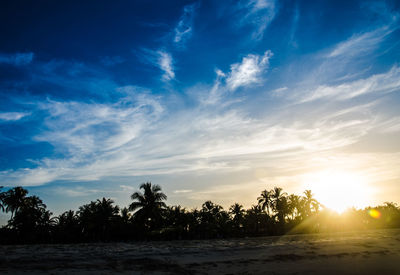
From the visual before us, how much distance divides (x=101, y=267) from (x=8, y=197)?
43484 millimetres

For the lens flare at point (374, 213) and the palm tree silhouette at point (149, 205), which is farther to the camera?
the lens flare at point (374, 213)

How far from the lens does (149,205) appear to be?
3984 cm

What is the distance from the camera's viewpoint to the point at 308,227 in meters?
45.8

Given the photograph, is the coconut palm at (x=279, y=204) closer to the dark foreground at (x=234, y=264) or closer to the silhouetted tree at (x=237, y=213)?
the silhouetted tree at (x=237, y=213)

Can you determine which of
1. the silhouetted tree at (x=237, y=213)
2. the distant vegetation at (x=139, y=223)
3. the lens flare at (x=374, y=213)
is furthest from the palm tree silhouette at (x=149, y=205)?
the lens flare at (x=374, y=213)

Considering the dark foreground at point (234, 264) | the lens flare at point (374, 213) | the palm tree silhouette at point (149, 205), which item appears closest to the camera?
the dark foreground at point (234, 264)

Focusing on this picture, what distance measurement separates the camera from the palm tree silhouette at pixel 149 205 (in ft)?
130

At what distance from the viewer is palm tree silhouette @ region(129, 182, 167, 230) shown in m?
39.7

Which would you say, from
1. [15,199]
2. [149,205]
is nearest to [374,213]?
[149,205]

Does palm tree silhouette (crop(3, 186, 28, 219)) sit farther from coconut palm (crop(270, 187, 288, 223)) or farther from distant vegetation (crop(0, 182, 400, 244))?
coconut palm (crop(270, 187, 288, 223))

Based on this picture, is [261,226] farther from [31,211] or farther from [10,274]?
[10,274]

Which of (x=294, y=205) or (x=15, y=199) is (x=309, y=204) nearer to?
(x=294, y=205)

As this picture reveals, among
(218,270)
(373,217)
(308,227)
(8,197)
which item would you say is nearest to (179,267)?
(218,270)

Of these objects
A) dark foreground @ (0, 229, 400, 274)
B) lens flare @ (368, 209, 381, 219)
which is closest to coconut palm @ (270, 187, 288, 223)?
lens flare @ (368, 209, 381, 219)
